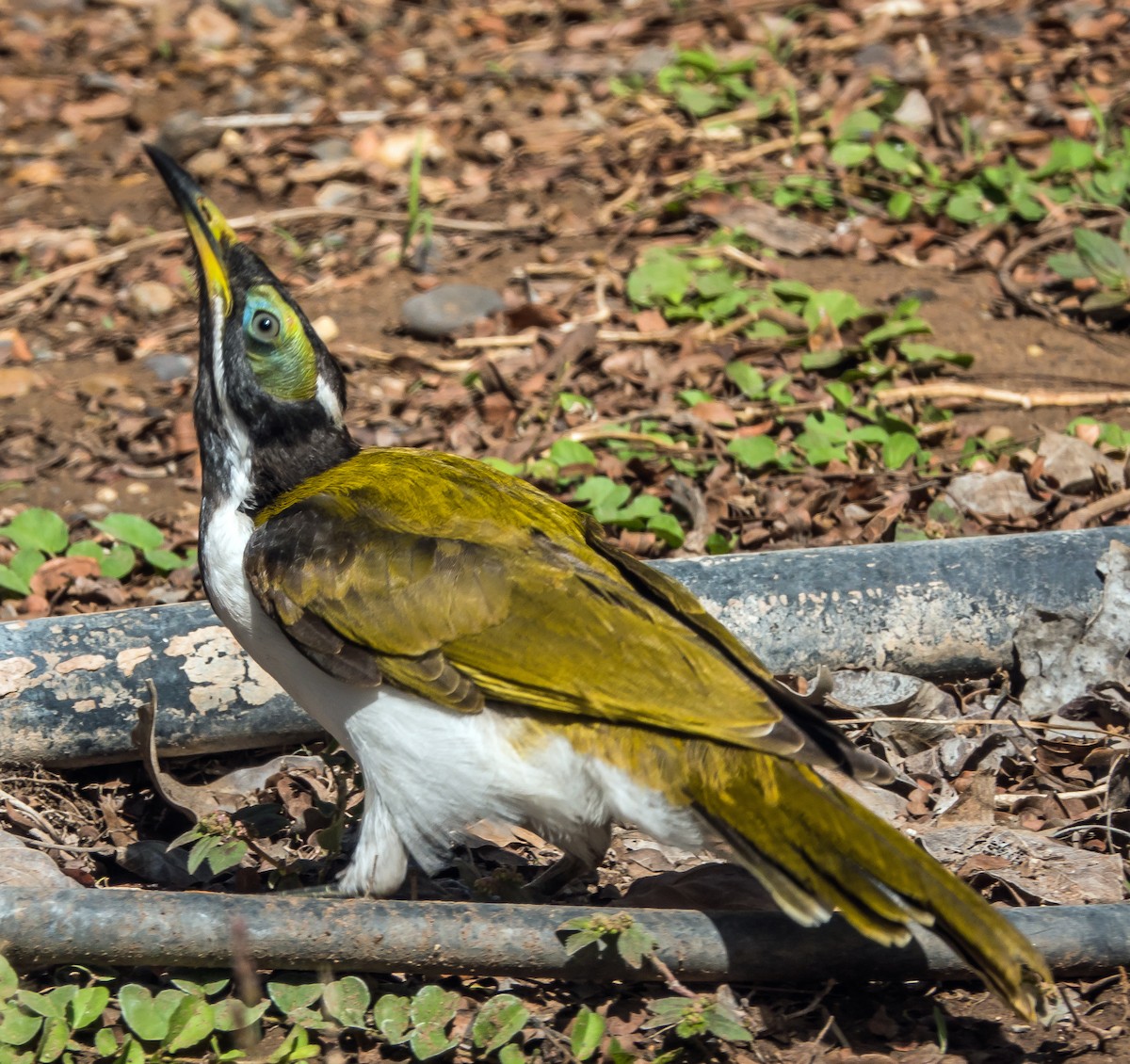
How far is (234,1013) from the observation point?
3.45 metres

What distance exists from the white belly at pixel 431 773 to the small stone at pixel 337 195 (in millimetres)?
5148

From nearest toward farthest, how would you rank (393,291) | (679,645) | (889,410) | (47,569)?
1. (679,645)
2. (47,569)
3. (889,410)
4. (393,291)

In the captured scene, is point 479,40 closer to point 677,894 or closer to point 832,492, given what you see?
point 832,492

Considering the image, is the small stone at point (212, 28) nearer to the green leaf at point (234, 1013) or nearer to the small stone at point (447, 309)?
the small stone at point (447, 309)

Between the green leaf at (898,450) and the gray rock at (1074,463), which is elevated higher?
the gray rock at (1074,463)

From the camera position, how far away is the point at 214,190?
29.8 feet

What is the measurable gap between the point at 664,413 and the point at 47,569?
269 cm

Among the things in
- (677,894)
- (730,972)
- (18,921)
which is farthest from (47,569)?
(730,972)

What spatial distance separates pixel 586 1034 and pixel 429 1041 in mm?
369

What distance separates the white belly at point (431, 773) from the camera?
390 cm

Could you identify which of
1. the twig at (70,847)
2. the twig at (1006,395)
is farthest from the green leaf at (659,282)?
the twig at (70,847)

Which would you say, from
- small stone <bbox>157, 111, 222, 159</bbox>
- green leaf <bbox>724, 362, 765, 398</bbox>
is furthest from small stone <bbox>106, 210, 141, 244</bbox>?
green leaf <bbox>724, 362, 765, 398</bbox>

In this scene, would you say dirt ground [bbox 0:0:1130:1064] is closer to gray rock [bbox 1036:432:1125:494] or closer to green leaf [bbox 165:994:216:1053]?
gray rock [bbox 1036:432:1125:494]

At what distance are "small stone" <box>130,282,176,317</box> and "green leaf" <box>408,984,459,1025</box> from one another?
17.8 ft
